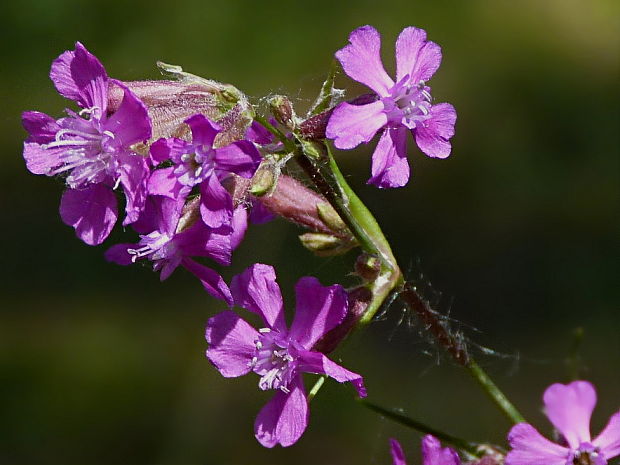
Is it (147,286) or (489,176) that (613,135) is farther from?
(147,286)

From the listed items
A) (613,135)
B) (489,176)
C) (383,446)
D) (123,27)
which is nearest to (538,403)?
(383,446)

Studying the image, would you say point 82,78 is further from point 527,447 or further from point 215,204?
point 527,447

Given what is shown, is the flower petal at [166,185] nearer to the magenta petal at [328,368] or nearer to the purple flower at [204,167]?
the purple flower at [204,167]

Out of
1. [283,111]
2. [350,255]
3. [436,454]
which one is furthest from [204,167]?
[350,255]

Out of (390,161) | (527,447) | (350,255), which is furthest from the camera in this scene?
(350,255)

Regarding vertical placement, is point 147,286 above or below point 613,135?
below

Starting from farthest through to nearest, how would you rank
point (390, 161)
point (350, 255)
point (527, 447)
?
1. point (350, 255)
2. point (390, 161)
3. point (527, 447)

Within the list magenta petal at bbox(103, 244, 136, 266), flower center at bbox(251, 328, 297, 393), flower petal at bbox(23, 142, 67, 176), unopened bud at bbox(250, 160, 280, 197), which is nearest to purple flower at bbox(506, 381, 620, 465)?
flower center at bbox(251, 328, 297, 393)
